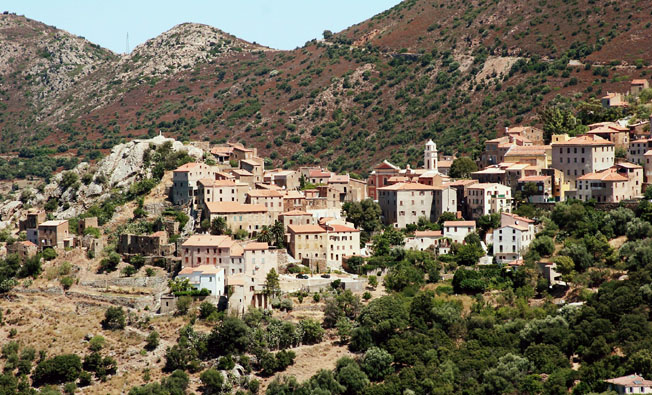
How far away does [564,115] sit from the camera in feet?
373

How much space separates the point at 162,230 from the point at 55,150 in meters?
94.3

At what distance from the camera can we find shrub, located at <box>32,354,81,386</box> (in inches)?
3130

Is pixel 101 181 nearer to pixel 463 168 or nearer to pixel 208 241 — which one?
pixel 208 241

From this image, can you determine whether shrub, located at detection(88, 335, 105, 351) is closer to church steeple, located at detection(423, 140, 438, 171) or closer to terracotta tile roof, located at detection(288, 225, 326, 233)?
terracotta tile roof, located at detection(288, 225, 326, 233)

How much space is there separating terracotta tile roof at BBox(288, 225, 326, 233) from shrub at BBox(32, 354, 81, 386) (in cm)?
1932

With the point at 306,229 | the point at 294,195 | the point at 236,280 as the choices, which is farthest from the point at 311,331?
the point at 294,195

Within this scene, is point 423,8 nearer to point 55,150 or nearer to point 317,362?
point 55,150

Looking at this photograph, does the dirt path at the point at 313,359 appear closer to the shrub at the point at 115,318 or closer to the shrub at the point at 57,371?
the shrub at the point at 115,318

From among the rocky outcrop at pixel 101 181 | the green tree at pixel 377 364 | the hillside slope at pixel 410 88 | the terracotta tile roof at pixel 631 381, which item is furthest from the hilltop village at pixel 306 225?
the hillside slope at pixel 410 88

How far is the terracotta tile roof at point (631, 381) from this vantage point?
230ft

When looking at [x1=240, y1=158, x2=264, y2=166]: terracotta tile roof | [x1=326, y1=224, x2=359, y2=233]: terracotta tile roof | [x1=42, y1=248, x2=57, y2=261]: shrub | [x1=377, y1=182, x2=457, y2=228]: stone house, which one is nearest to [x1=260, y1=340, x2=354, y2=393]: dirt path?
[x1=326, y1=224, x2=359, y2=233]: terracotta tile roof

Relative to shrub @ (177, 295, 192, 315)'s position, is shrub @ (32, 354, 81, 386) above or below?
below

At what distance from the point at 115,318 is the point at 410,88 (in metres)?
95.4

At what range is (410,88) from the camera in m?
171
